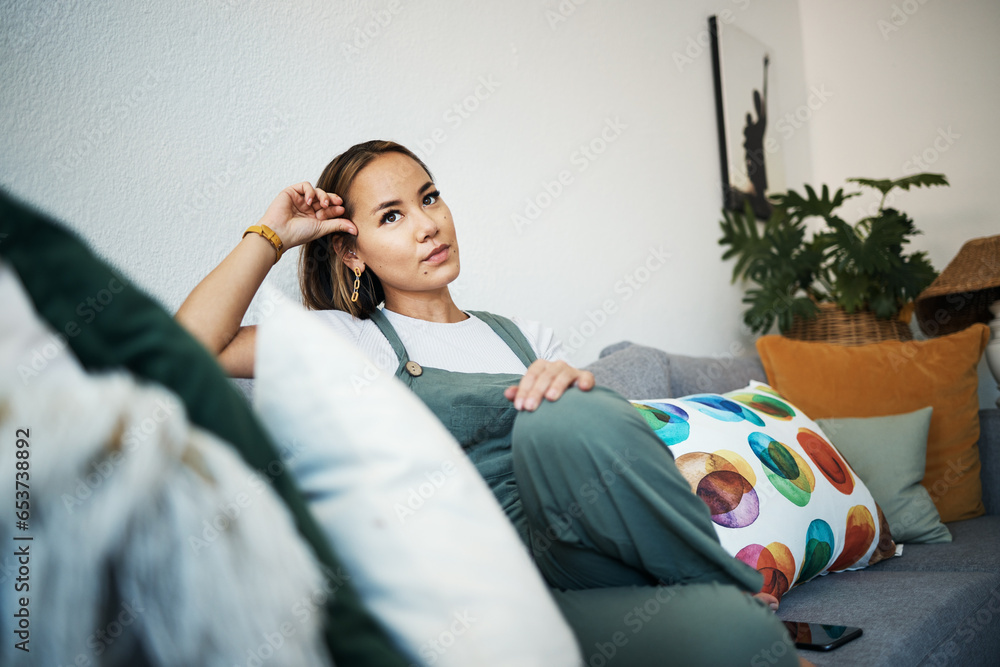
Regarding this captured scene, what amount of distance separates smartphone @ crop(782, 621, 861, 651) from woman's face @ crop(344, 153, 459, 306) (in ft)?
2.61

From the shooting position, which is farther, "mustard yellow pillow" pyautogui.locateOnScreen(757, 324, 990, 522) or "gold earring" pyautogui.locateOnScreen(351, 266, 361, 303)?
Result: "mustard yellow pillow" pyautogui.locateOnScreen(757, 324, 990, 522)

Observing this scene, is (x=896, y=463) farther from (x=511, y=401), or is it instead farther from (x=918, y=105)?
(x=918, y=105)

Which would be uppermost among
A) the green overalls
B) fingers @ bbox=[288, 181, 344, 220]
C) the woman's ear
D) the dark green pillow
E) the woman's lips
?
fingers @ bbox=[288, 181, 344, 220]

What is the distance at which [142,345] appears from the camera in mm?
369

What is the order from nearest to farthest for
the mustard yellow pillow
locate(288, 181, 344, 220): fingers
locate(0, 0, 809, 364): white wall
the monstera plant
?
locate(0, 0, 809, 364): white wall, locate(288, 181, 344, 220): fingers, the mustard yellow pillow, the monstera plant

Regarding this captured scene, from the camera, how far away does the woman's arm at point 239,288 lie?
99 cm

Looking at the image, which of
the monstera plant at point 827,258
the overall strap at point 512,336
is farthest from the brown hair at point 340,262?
the monstera plant at point 827,258

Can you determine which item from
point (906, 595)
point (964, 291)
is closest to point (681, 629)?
point (906, 595)

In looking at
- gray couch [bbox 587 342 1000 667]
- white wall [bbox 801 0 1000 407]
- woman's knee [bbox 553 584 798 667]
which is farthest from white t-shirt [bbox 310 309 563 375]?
white wall [bbox 801 0 1000 407]

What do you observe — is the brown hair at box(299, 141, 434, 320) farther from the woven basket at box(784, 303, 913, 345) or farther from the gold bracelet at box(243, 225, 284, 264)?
the woven basket at box(784, 303, 913, 345)

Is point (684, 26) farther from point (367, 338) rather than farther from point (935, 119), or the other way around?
point (367, 338)

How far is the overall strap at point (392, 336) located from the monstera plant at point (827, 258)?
174cm

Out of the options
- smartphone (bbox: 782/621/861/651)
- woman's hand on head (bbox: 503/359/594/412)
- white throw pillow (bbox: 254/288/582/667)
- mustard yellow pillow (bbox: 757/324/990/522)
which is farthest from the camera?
mustard yellow pillow (bbox: 757/324/990/522)

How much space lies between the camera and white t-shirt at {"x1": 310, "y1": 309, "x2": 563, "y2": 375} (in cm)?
113
